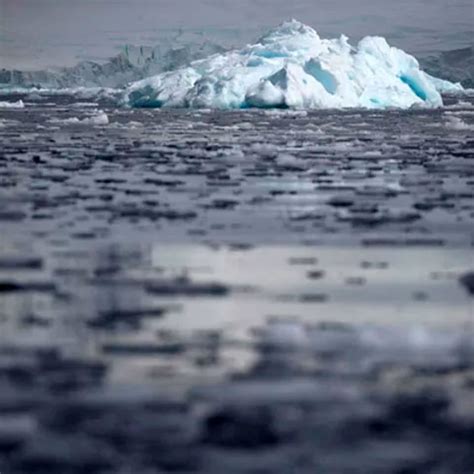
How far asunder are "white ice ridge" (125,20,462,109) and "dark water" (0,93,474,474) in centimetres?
2619

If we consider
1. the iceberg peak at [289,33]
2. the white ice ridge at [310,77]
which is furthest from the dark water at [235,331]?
the iceberg peak at [289,33]

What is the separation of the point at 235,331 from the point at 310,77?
104ft

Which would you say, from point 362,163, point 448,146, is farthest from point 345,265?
point 448,146

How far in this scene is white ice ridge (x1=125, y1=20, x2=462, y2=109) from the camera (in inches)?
1380

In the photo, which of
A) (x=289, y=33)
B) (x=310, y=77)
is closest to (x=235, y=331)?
(x=310, y=77)

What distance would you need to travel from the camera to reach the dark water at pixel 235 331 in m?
2.72

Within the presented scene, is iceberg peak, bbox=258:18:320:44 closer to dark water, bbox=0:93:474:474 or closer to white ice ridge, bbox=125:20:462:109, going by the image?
white ice ridge, bbox=125:20:462:109

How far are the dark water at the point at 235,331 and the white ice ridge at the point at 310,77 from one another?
85.9 feet

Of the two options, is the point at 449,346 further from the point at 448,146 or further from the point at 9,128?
the point at 9,128

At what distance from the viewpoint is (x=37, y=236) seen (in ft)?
20.8

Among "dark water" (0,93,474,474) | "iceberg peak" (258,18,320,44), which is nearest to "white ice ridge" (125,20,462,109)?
"iceberg peak" (258,18,320,44)

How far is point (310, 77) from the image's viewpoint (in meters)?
35.0

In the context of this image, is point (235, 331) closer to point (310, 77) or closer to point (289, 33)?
point (310, 77)

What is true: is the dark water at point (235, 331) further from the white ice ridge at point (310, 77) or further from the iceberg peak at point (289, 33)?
the iceberg peak at point (289, 33)
